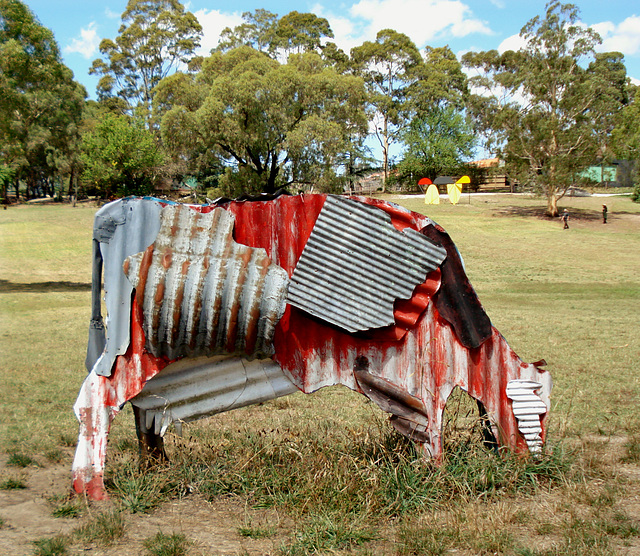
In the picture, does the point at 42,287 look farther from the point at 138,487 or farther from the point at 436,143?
the point at 436,143

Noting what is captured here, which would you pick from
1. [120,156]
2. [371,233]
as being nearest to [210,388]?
[371,233]

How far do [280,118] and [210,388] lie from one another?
99.9 ft

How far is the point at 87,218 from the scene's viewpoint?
40.1m

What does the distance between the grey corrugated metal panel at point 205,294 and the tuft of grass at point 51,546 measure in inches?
44.1

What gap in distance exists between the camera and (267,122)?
3344 cm

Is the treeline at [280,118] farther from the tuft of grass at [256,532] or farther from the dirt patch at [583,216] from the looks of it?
the tuft of grass at [256,532]

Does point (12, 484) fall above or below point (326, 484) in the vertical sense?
below

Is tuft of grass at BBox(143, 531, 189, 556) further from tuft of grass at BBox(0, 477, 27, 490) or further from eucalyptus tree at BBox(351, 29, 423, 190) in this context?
eucalyptus tree at BBox(351, 29, 423, 190)

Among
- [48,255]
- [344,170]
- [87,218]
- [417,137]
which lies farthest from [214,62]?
[417,137]

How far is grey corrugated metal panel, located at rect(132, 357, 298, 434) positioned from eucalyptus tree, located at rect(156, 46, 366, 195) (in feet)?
94.7

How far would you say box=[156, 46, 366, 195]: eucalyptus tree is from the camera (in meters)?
32.6

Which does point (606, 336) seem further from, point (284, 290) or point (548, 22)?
Result: point (548, 22)

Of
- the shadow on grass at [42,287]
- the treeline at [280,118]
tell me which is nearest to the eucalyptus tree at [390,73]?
the treeline at [280,118]

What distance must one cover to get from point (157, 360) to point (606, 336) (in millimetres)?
8871
